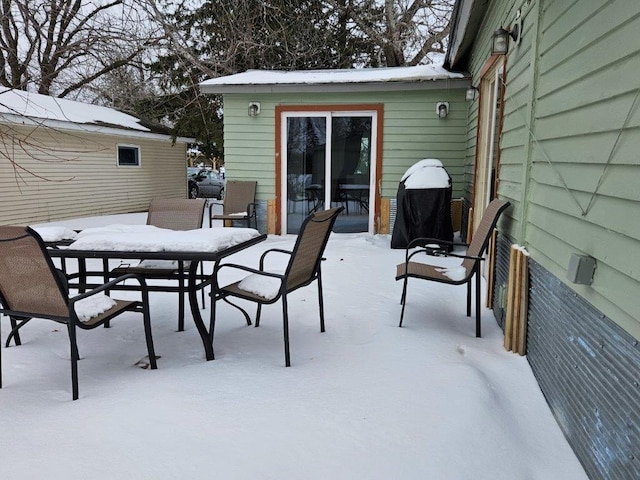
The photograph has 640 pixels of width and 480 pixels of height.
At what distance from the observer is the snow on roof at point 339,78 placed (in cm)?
691

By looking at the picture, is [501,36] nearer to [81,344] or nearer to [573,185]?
[573,185]

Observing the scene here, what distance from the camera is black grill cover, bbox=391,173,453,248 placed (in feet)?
19.7

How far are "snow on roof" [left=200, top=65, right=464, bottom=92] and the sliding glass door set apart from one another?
1.71 ft

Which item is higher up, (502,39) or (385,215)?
(502,39)

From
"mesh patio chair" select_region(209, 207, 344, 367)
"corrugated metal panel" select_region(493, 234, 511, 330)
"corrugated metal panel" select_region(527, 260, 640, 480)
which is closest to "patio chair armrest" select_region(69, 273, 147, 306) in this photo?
"mesh patio chair" select_region(209, 207, 344, 367)

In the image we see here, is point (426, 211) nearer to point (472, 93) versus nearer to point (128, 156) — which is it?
point (472, 93)

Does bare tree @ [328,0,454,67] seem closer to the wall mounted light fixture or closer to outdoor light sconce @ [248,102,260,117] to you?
outdoor light sconce @ [248,102,260,117]

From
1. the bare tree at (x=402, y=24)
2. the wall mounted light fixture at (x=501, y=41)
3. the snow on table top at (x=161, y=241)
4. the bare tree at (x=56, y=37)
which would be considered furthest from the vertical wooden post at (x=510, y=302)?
the bare tree at (x=402, y=24)

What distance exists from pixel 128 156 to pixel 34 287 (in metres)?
11.1

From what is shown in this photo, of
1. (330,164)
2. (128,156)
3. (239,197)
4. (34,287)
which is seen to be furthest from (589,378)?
(128,156)

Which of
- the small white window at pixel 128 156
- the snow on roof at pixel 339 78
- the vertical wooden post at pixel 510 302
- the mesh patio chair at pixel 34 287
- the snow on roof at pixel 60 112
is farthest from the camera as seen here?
the small white window at pixel 128 156

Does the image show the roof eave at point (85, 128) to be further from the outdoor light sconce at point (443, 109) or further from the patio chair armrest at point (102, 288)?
the patio chair armrest at point (102, 288)

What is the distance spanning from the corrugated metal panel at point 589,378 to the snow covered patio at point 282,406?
0.38ft

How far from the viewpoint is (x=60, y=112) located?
34.6 feet
